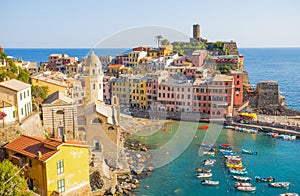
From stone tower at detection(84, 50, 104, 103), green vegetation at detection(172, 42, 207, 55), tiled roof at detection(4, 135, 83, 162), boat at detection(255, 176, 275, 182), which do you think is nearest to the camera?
tiled roof at detection(4, 135, 83, 162)

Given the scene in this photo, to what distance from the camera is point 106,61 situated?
50594mm

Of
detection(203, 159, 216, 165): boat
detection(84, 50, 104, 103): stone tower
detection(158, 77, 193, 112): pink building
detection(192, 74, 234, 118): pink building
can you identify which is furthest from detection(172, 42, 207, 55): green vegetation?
detection(84, 50, 104, 103): stone tower

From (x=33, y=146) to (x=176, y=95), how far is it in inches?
963

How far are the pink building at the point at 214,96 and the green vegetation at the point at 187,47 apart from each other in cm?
1793

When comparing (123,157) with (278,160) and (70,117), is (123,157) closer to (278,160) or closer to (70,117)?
(70,117)

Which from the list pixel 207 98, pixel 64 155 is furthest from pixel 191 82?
pixel 64 155

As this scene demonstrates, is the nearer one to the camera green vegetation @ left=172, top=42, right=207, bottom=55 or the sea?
the sea

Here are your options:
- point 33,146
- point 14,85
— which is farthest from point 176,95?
point 33,146

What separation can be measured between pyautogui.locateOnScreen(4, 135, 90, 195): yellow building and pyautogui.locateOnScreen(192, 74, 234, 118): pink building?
23.3m

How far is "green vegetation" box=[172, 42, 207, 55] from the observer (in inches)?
2154

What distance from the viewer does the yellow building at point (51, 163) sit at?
1337 centimetres

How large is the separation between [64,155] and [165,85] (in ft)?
79.9

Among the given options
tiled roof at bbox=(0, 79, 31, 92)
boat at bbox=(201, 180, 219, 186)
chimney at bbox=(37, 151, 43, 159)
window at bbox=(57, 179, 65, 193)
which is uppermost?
tiled roof at bbox=(0, 79, 31, 92)

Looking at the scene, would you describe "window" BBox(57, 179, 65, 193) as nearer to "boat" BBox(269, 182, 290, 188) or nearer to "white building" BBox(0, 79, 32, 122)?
"white building" BBox(0, 79, 32, 122)
